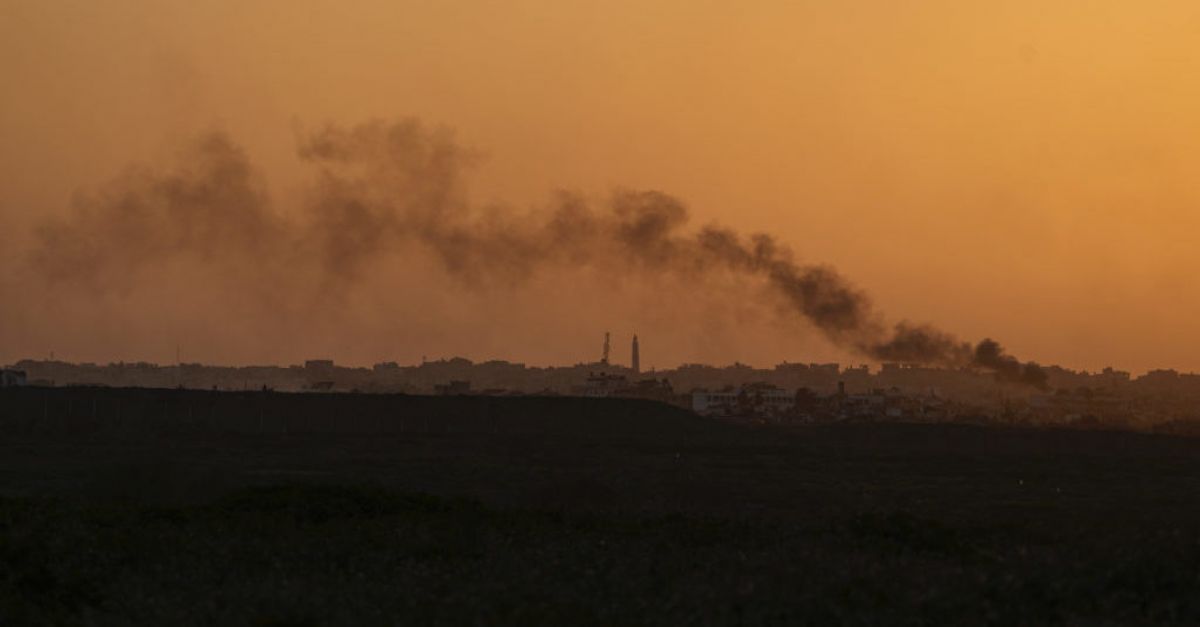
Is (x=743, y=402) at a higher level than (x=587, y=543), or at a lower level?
higher

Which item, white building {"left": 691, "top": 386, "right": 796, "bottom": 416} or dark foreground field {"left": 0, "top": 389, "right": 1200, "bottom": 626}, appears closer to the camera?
dark foreground field {"left": 0, "top": 389, "right": 1200, "bottom": 626}

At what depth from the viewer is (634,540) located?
103ft

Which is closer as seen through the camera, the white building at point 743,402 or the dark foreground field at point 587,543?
the dark foreground field at point 587,543

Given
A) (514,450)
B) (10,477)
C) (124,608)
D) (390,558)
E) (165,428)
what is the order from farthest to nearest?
(165,428), (514,450), (10,477), (390,558), (124,608)

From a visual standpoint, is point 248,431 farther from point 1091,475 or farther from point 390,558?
point 390,558

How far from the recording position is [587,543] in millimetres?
29688

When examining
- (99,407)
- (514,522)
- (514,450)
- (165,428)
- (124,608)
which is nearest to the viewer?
(124,608)

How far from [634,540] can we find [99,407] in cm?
8745

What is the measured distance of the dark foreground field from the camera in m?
20.6

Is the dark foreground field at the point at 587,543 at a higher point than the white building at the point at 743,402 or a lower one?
lower

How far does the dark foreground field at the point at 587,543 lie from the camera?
2058 cm

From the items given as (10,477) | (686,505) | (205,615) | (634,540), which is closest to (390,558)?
(634,540)

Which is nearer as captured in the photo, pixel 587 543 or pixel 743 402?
pixel 587 543

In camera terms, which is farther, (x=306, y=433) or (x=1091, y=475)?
(x=306, y=433)
